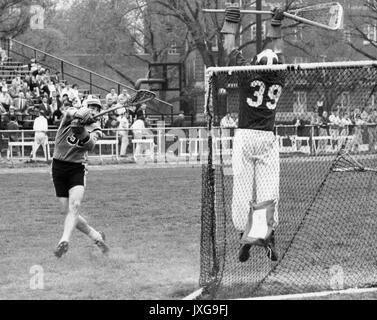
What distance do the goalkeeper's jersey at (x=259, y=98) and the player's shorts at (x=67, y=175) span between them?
1.99 metres

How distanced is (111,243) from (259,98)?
314 centimetres

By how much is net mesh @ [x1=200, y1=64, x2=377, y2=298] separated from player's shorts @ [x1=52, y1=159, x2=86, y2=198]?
1551 mm

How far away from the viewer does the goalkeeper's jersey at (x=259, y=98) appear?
28.4 ft

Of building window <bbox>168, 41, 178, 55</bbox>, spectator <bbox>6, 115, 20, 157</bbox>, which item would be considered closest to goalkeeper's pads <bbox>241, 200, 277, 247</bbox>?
spectator <bbox>6, 115, 20, 157</bbox>

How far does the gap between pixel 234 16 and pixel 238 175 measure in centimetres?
169

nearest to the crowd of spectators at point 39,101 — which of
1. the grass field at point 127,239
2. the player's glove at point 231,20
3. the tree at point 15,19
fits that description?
the tree at point 15,19

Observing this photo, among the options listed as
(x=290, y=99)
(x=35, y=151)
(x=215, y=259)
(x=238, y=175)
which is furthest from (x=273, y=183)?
(x=35, y=151)

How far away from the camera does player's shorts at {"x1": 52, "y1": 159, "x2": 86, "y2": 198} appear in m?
9.43

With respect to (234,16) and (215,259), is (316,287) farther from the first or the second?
(234,16)

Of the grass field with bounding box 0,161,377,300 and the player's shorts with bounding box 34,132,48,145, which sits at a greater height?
the player's shorts with bounding box 34,132,48,145

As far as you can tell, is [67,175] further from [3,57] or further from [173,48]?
[173,48]

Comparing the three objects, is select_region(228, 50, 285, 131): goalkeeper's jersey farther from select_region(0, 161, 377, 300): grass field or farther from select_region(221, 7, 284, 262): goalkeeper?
select_region(0, 161, 377, 300): grass field

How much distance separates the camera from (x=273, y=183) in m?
8.77

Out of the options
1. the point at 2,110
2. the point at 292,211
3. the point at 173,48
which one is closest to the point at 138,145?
the point at 2,110
